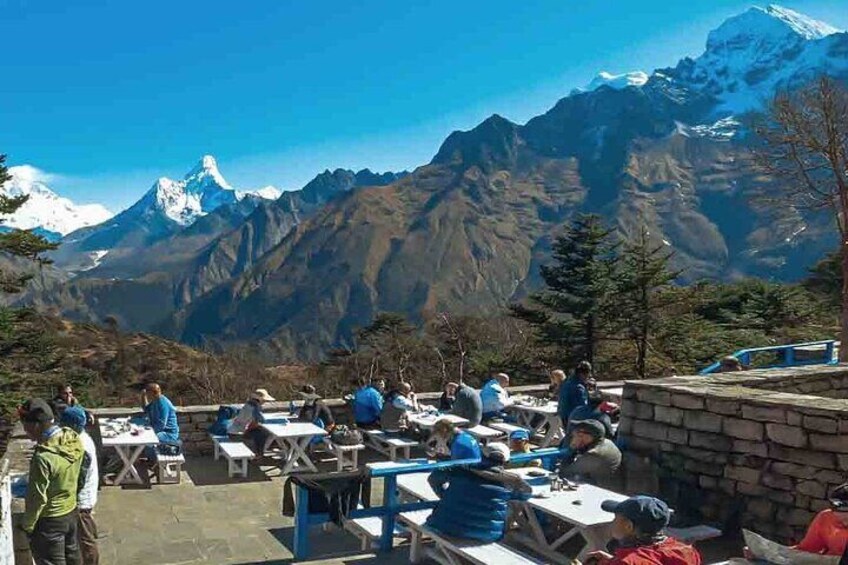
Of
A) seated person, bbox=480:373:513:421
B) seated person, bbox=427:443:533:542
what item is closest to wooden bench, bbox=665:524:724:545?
seated person, bbox=427:443:533:542

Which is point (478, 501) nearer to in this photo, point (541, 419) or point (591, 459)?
point (591, 459)

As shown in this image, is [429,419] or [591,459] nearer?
[591,459]

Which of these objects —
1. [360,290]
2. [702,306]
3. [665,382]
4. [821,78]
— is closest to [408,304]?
[360,290]

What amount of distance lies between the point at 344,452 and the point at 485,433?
6.18 feet

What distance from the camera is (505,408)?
1221 cm

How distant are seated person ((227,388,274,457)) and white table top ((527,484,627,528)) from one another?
5023 mm

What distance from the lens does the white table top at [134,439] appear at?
8891 mm

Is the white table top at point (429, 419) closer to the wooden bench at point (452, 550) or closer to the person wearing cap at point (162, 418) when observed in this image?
the person wearing cap at point (162, 418)

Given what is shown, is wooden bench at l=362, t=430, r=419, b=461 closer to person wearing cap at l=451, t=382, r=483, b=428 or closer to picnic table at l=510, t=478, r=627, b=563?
person wearing cap at l=451, t=382, r=483, b=428

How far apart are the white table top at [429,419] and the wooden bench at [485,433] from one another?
0.71 feet

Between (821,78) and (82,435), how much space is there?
2017 cm

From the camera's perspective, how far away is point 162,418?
31.9ft

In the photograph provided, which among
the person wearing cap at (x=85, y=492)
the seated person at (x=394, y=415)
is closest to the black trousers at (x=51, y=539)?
the person wearing cap at (x=85, y=492)

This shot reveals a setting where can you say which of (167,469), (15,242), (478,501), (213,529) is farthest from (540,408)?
(15,242)
